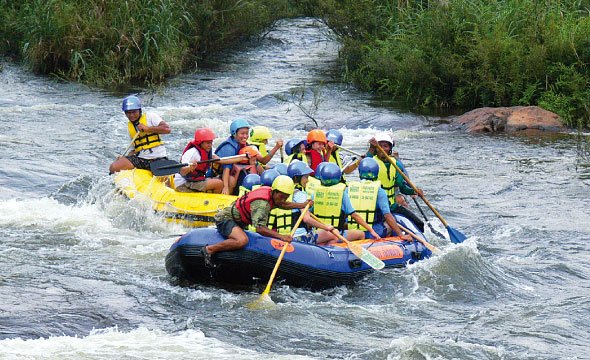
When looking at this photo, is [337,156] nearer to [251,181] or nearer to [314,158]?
[314,158]

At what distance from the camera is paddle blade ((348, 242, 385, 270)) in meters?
10.0

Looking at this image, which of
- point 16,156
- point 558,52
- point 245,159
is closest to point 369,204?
point 245,159

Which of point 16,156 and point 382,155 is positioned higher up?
point 382,155

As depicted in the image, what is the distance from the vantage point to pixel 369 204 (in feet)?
35.3

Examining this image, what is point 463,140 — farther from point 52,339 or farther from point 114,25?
point 52,339

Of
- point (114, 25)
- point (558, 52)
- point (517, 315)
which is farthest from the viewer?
point (114, 25)

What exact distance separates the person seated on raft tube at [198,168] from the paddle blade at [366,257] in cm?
285

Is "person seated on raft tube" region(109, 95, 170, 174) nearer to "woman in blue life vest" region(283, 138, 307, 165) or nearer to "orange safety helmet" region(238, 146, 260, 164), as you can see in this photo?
"orange safety helmet" region(238, 146, 260, 164)

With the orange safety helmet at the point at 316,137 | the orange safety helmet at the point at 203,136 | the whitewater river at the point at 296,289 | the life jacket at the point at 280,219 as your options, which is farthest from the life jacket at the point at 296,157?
the life jacket at the point at 280,219

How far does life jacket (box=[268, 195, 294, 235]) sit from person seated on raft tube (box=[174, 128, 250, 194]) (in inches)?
89.3

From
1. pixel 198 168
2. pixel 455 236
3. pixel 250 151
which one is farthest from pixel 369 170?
pixel 198 168

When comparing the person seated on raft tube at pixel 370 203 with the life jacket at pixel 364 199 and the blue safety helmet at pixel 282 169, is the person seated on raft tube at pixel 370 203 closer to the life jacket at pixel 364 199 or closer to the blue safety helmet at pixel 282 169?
the life jacket at pixel 364 199

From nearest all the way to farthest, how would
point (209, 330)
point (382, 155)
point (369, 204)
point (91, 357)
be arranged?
point (91, 357)
point (209, 330)
point (369, 204)
point (382, 155)

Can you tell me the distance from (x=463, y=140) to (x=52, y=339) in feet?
35.8
